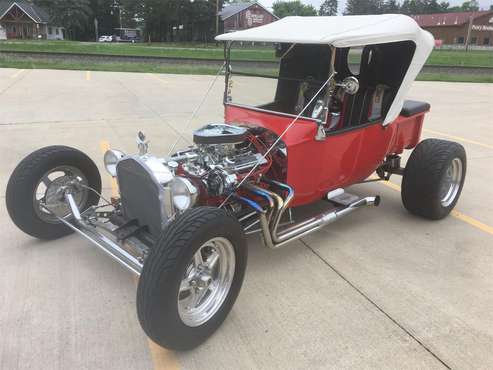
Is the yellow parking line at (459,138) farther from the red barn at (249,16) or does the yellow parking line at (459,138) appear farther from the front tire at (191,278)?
the red barn at (249,16)

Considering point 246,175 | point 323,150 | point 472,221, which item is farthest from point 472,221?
point 246,175

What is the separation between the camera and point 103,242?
3.11 metres

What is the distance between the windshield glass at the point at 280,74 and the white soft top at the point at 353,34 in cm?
19

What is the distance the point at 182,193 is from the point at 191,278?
0.57 m

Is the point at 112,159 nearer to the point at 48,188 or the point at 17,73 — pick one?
the point at 48,188

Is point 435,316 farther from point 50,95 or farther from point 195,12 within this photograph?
point 195,12

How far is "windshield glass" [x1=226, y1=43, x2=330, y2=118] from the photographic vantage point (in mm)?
4070

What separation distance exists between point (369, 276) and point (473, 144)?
547 centimetres

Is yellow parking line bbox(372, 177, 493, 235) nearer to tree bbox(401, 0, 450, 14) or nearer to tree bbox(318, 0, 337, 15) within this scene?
tree bbox(401, 0, 450, 14)

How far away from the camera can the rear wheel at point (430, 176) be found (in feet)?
14.0

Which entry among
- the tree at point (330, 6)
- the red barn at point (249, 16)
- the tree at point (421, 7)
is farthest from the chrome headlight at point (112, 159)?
the tree at point (330, 6)

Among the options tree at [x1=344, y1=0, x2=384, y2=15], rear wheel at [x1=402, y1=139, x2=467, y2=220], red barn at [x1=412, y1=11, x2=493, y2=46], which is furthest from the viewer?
tree at [x1=344, y1=0, x2=384, y2=15]

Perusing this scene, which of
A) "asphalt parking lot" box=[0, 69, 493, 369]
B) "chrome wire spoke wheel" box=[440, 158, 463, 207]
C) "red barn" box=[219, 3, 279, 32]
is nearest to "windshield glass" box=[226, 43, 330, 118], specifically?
"asphalt parking lot" box=[0, 69, 493, 369]

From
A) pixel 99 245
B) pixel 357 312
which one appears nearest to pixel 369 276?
pixel 357 312
